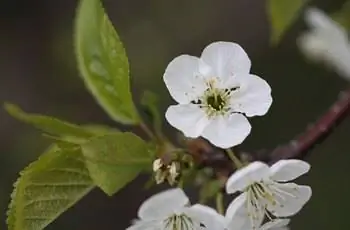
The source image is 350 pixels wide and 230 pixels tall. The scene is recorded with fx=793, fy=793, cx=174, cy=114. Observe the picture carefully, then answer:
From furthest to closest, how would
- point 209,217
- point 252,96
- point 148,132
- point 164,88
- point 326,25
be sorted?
point 164,88 → point 326,25 → point 148,132 → point 252,96 → point 209,217

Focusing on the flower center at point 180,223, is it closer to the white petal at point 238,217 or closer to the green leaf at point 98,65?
the white petal at point 238,217

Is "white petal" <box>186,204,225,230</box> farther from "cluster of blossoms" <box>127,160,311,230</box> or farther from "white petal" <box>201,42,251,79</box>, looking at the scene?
"white petal" <box>201,42,251,79</box>

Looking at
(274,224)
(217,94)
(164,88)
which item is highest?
(164,88)

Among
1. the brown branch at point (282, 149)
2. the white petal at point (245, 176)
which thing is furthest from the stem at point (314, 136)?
the white petal at point (245, 176)

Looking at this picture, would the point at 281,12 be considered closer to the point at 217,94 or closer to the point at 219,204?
the point at 217,94

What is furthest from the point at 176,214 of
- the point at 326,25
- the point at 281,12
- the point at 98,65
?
the point at 326,25

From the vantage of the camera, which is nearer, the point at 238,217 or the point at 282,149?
the point at 238,217

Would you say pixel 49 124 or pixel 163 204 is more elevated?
pixel 49 124
